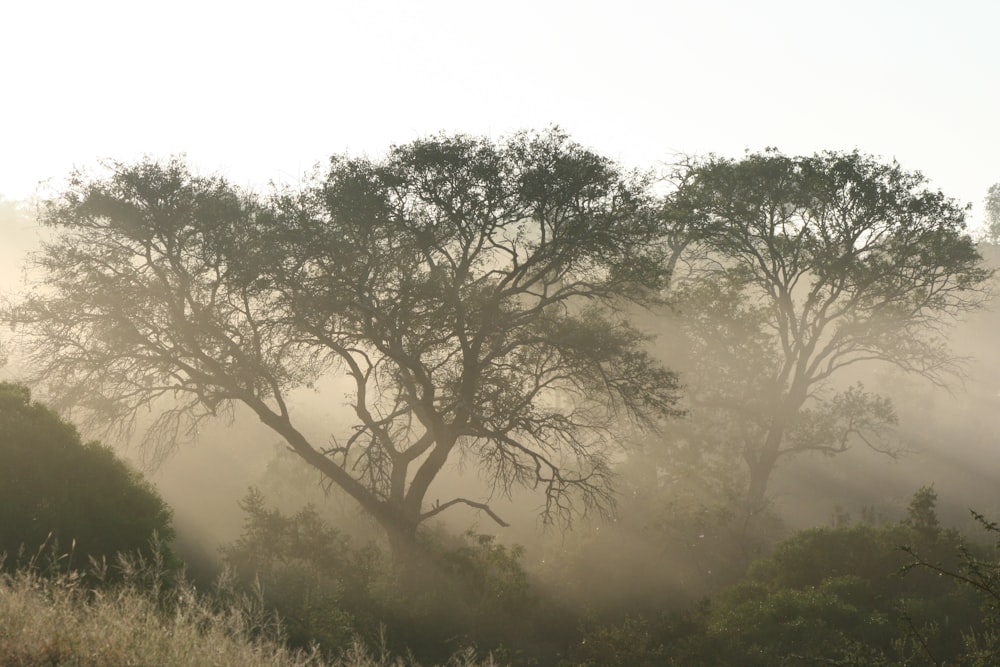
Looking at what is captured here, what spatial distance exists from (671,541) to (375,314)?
10.8 metres

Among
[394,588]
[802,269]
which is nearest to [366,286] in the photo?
[394,588]

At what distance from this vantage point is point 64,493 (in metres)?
14.7

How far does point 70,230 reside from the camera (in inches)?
802

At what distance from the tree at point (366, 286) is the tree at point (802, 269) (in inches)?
299

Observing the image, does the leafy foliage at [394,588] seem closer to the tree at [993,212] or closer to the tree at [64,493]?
the tree at [64,493]

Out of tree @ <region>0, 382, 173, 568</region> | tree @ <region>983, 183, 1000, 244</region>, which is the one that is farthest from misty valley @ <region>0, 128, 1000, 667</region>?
tree @ <region>983, 183, 1000, 244</region>

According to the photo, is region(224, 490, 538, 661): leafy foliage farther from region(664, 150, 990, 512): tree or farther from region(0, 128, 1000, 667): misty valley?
region(664, 150, 990, 512): tree

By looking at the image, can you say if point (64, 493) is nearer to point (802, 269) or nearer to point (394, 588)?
point (394, 588)

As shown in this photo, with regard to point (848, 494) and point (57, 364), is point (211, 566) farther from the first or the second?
point (848, 494)

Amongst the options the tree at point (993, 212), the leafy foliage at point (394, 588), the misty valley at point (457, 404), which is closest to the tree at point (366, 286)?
the misty valley at point (457, 404)

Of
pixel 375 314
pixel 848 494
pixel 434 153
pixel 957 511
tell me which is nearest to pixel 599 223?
pixel 434 153

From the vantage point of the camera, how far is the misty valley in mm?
14602

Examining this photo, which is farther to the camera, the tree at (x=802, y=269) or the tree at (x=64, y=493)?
the tree at (x=802, y=269)

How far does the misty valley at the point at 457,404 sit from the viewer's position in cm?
1460
